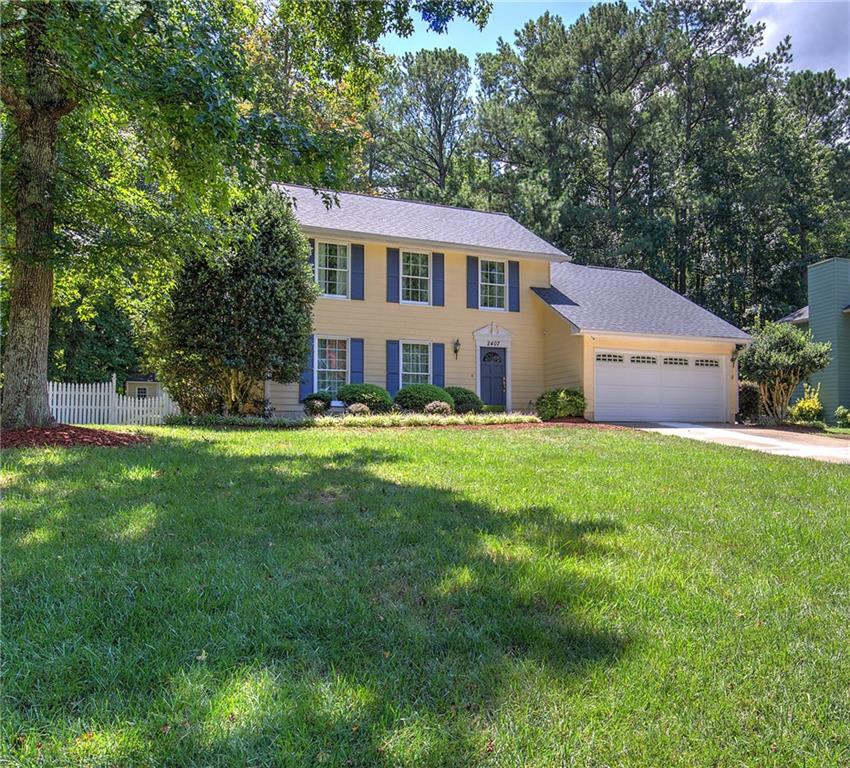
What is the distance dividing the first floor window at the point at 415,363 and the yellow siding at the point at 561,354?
3.75 m

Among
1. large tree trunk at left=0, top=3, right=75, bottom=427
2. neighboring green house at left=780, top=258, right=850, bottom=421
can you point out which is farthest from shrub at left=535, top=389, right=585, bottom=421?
large tree trunk at left=0, top=3, right=75, bottom=427

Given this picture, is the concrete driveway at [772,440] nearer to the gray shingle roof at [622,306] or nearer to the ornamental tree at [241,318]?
the gray shingle roof at [622,306]

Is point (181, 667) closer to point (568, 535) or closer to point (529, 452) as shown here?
point (568, 535)

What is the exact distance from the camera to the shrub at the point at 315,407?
13930mm

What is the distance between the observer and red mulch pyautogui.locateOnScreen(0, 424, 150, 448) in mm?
6930

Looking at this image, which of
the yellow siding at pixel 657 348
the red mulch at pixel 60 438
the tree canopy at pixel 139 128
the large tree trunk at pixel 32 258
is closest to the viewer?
the tree canopy at pixel 139 128

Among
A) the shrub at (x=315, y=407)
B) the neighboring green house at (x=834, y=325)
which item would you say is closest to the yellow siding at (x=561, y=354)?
the shrub at (x=315, y=407)

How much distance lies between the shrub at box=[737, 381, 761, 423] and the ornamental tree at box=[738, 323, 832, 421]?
391mm

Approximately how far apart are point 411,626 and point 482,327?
573 inches

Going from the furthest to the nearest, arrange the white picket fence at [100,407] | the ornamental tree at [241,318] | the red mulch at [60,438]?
the white picket fence at [100,407]
the ornamental tree at [241,318]
the red mulch at [60,438]

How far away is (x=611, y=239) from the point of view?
29562 mm

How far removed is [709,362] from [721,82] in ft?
64.4

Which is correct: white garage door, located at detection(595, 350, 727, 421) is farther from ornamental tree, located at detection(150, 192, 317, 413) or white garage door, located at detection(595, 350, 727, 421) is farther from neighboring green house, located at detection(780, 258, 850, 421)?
ornamental tree, located at detection(150, 192, 317, 413)

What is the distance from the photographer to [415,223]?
1722cm
